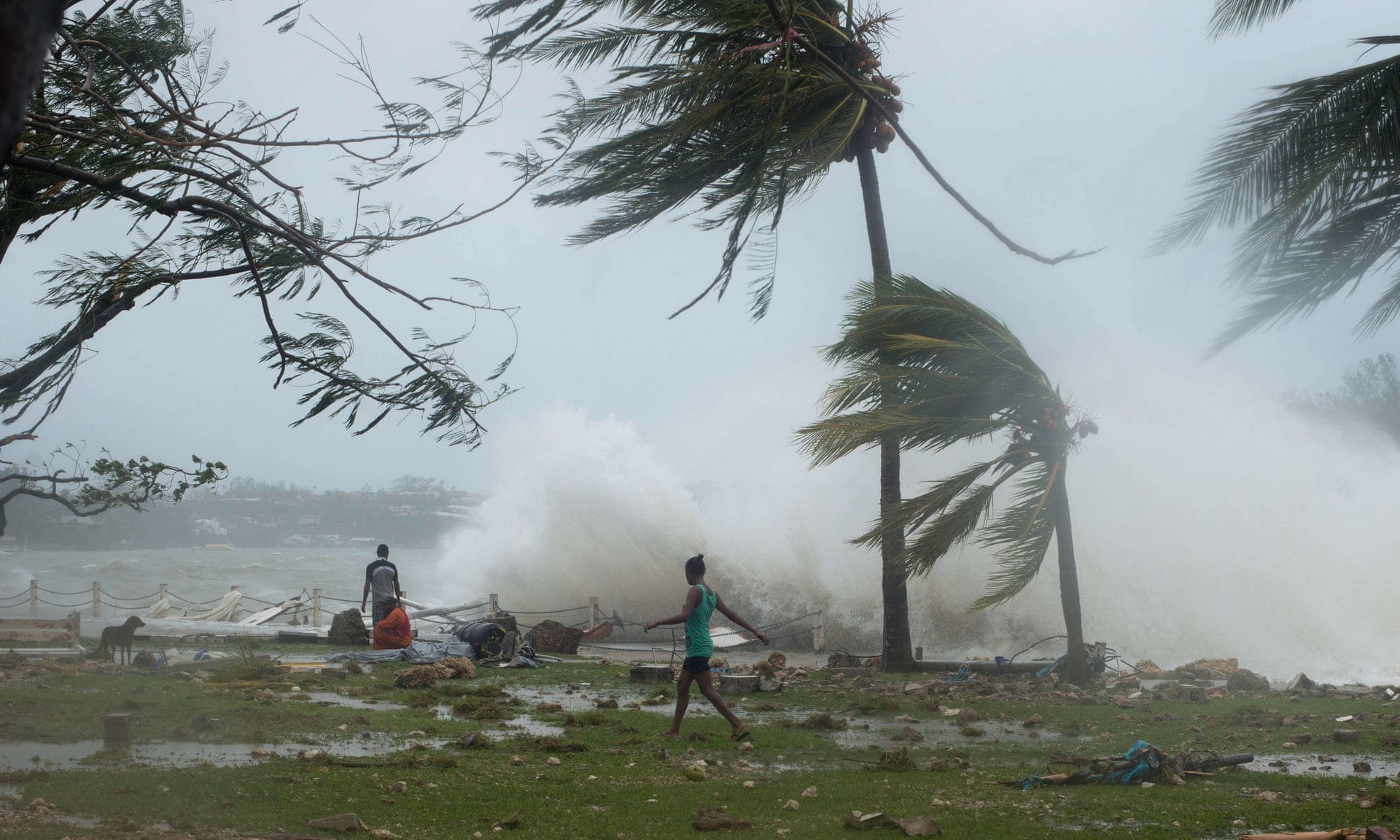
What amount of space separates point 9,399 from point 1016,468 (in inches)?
428

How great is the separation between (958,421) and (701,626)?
17.7 ft

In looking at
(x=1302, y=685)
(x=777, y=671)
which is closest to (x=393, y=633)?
(x=777, y=671)

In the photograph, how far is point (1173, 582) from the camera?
23.6 metres

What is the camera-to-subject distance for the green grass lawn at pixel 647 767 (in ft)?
17.0

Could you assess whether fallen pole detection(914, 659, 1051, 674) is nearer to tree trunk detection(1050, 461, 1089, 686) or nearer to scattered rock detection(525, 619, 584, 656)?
tree trunk detection(1050, 461, 1089, 686)

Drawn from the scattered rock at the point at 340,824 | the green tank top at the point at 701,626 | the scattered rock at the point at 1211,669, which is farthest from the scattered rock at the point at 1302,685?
the scattered rock at the point at 340,824

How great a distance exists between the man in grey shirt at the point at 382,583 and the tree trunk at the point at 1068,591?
9.05 metres

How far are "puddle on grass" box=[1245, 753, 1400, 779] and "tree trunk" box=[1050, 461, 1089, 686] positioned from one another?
192 inches

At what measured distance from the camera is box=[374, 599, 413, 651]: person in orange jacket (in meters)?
13.9

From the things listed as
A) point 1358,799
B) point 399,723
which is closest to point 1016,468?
point 1358,799

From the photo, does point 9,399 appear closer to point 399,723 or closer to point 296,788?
point 296,788

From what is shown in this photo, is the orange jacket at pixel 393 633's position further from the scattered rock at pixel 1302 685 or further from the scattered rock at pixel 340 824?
the scattered rock at pixel 1302 685

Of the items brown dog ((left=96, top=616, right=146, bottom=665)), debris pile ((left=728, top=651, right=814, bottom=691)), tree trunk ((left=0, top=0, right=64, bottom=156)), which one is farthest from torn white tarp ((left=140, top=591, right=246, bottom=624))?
tree trunk ((left=0, top=0, right=64, bottom=156))

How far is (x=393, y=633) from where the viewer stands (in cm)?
1387
